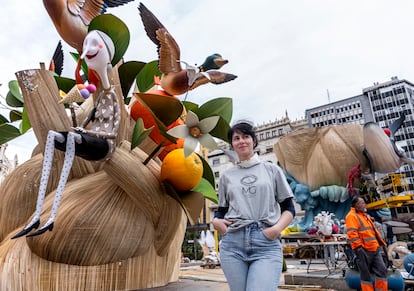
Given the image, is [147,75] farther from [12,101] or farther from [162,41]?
[12,101]

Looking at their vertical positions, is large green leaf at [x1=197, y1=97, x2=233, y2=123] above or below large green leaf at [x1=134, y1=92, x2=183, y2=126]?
above

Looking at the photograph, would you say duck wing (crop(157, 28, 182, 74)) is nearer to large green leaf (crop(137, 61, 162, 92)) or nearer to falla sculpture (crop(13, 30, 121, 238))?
falla sculpture (crop(13, 30, 121, 238))

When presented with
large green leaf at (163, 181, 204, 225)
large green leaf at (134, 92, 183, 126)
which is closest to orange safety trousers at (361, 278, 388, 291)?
large green leaf at (163, 181, 204, 225)

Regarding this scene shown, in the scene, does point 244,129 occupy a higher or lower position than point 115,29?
lower

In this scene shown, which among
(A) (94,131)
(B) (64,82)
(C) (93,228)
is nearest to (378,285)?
(C) (93,228)

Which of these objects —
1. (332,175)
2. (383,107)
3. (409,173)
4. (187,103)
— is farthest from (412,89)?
(187,103)

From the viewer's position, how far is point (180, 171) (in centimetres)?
268

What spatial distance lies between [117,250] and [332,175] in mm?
12453

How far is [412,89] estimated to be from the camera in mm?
42531

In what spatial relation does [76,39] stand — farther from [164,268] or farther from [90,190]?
[164,268]

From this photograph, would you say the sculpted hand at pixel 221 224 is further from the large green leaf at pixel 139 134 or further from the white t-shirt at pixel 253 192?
the large green leaf at pixel 139 134

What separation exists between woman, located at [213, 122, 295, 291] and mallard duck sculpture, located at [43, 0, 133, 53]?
202 centimetres

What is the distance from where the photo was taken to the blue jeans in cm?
140

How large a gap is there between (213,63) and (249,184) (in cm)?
177
